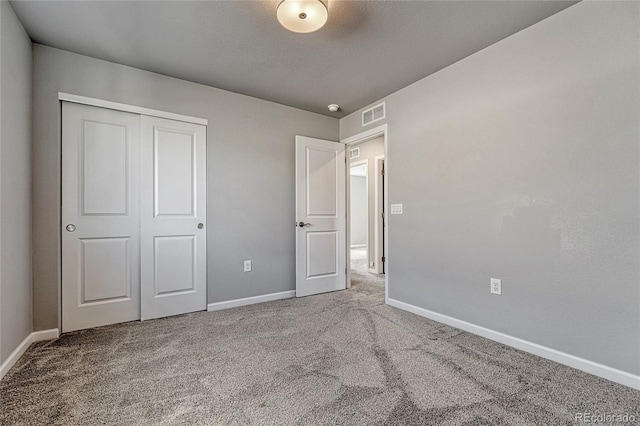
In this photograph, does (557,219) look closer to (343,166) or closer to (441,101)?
(441,101)

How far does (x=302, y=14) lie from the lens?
1869 millimetres

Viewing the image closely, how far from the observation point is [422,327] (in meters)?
2.66

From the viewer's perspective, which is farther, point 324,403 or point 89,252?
point 89,252

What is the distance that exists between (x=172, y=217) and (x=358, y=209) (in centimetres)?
743

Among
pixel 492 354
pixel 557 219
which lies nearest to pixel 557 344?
pixel 492 354

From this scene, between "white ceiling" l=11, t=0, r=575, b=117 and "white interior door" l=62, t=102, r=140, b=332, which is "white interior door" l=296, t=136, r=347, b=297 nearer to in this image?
"white ceiling" l=11, t=0, r=575, b=117

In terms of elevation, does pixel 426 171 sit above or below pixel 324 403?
above

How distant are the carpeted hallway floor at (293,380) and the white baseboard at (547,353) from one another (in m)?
0.06

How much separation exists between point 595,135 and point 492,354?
5.40 feet

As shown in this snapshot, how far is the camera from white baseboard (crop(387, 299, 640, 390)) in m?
1.76

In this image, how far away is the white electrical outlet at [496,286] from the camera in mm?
2365

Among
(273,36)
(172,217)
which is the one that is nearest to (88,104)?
(172,217)

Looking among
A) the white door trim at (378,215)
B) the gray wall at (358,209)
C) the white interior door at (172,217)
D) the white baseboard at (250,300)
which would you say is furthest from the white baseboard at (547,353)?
the gray wall at (358,209)

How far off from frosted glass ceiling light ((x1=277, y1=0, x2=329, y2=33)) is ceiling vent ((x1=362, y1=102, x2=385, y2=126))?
5.59 feet
